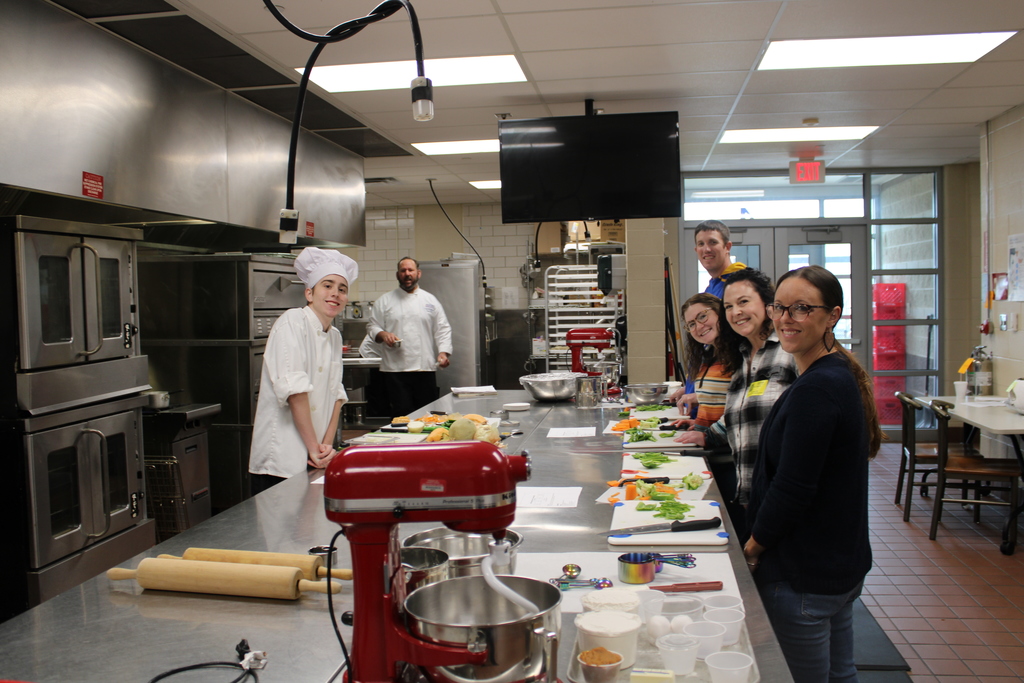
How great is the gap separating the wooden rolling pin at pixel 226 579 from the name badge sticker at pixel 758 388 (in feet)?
4.81

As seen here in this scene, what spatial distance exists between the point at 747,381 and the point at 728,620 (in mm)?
1450

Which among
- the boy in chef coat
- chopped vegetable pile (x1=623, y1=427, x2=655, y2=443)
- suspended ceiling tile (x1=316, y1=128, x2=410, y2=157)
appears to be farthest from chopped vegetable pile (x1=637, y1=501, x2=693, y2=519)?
suspended ceiling tile (x1=316, y1=128, x2=410, y2=157)

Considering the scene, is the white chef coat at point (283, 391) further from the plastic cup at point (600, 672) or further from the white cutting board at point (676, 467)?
the plastic cup at point (600, 672)

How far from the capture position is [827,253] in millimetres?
8391

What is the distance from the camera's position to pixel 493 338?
906 cm

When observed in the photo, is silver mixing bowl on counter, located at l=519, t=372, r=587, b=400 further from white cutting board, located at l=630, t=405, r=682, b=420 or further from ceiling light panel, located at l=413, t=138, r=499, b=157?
ceiling light panel, located at l=413, t=138, r=499, b=157

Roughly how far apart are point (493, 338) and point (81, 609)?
7566mm

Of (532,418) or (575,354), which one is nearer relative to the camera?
(532,418)

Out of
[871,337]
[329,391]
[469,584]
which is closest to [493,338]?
[871,337]

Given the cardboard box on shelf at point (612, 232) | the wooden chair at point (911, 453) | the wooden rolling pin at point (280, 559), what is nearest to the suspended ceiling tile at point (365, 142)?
the cardboard box on shelf at point (612, 232)

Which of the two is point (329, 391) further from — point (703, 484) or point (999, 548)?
point (999, 548)

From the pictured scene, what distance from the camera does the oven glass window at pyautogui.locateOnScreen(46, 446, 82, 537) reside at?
318 cm

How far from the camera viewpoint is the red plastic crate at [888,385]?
27.7 feet

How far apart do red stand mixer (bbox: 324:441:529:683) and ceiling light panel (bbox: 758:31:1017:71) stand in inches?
156
